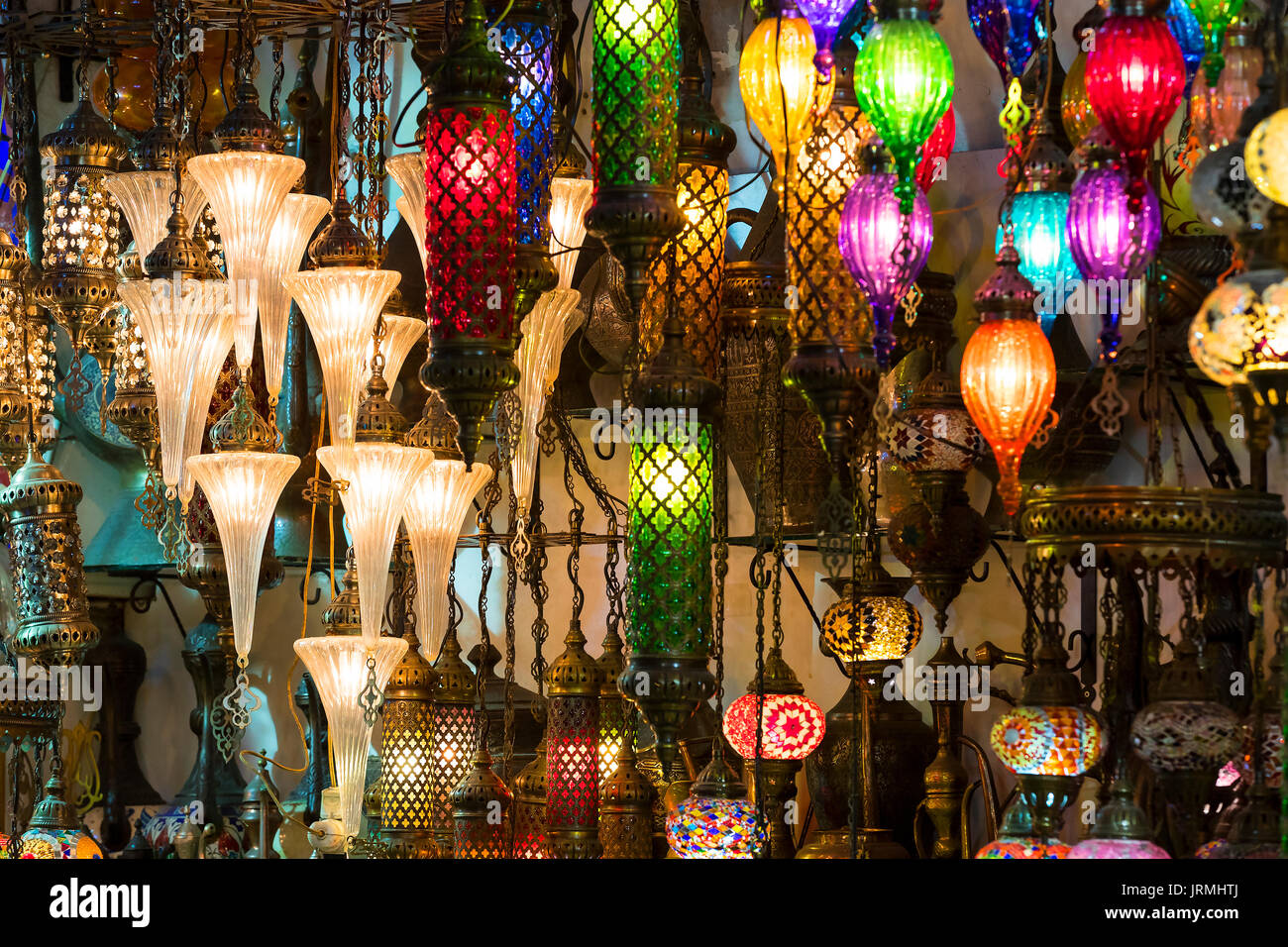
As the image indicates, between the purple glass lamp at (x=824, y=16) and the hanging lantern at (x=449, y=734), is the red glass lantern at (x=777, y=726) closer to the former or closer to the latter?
the hanging lantern at (x=449, y=734)

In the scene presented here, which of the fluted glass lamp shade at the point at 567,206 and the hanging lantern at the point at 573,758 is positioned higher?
the fluted glass lamp shade at the point at 567,206

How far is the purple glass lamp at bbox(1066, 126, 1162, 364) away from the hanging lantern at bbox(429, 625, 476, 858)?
1.62 m

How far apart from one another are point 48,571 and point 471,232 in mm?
1731

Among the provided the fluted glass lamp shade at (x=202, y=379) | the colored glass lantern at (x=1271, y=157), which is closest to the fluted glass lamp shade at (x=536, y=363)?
the fluted glass lamp shade at (x=202, y=379)

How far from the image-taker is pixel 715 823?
3414mm

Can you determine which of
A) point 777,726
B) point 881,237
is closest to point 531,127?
point 881,237

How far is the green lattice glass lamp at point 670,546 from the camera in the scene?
10.4 feet

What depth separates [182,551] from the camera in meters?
4.38

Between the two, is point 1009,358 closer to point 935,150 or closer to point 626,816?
point 935,150

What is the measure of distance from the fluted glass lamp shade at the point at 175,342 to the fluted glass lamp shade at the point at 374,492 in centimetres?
43

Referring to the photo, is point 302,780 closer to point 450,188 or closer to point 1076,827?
point 1076,827

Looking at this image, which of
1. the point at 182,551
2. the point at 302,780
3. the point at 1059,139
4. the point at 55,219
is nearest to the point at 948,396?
the point at 1059,139

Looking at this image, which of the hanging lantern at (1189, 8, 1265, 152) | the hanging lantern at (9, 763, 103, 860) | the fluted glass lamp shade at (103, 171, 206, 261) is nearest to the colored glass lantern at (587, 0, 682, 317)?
the hanging lantern at (1189, 8, 1265, 152)

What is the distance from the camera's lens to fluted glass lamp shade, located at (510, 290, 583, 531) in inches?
158
